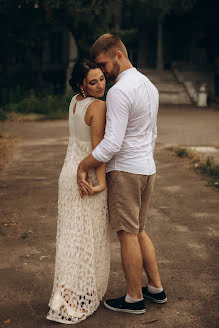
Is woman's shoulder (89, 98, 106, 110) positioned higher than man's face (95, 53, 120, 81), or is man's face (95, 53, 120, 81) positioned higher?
man's face (95, 53, 120, 81)

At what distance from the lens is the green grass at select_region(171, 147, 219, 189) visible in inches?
326

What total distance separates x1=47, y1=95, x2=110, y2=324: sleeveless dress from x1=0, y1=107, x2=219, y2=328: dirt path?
0.13 m

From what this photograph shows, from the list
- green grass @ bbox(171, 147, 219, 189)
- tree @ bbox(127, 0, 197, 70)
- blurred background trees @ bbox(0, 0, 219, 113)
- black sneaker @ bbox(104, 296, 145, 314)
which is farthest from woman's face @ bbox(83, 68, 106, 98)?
tree @ bbox(127, 0, 197, 70)

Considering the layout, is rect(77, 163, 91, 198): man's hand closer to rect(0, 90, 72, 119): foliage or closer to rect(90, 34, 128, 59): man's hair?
rect(90, 34, 128, 59): man's hair

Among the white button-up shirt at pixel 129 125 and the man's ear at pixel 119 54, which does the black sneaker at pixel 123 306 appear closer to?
the white button-up shirt at pixel 129 125

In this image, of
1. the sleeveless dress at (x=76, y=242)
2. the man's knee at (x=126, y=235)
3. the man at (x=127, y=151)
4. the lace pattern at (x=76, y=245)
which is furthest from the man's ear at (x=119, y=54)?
the man's knee at (x=126, y=235)

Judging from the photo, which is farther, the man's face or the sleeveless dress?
the sleeveless dress

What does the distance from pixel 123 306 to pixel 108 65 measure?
169 cm

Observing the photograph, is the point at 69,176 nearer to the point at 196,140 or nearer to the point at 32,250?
the point at 32,250

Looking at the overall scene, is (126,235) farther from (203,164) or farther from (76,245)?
(203,164)

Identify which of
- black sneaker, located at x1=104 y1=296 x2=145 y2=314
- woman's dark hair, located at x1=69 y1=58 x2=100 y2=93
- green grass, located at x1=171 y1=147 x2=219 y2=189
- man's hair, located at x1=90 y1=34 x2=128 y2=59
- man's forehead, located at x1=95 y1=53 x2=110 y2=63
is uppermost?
man's hair, located at x1=90 y1=34 x2=128 y2=59

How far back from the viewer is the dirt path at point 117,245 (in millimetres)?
3629

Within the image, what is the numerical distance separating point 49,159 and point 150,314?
657 centimetres

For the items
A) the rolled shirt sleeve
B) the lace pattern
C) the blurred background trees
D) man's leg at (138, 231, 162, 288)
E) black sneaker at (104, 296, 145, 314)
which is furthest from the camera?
the blurred background trees
